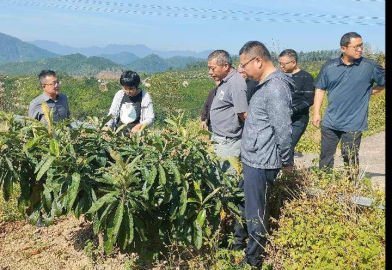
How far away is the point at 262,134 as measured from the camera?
270 centimetres

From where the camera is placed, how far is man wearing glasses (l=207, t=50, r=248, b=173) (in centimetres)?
342

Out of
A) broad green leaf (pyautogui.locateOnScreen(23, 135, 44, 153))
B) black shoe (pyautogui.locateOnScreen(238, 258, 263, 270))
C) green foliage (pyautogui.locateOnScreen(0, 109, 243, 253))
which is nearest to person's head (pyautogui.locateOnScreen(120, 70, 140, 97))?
green foliage (pyautogui.locateOnScreen(0, 109, 243, 253))

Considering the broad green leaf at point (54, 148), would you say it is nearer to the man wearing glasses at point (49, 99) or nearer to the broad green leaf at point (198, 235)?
the broad green leaf at point (198, 235)

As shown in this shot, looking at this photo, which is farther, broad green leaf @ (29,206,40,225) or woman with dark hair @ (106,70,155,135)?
woman with dark hair @ (106,70,155,135)

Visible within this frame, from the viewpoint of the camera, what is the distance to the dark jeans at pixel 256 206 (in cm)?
277

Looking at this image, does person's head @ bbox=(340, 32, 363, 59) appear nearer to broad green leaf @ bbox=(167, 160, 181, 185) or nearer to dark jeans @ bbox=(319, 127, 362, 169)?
dark jeans @ bbox=(319, 127, 362, 169)

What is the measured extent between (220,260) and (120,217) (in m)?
0.78

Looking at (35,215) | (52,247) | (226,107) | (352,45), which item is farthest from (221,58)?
(52,247)

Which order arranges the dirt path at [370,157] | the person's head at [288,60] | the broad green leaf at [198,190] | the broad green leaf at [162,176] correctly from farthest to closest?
the dirt path at [370,157] → the person's head at [288,60] → the broad green leaf at [198,190] → the broad green leaf at [162,176]

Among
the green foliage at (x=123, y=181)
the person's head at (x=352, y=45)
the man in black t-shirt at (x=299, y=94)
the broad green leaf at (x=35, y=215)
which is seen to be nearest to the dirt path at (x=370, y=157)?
the man in black t-shirt at (x=299, y=94)

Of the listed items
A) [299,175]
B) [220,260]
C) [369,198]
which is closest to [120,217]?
[220,260]

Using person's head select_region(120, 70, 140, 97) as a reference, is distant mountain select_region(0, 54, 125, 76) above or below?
above

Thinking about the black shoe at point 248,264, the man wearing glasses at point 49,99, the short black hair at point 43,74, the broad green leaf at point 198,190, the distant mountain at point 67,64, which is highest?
the distant mountain at point 67,64

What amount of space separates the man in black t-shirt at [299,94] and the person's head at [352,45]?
1.95ft
